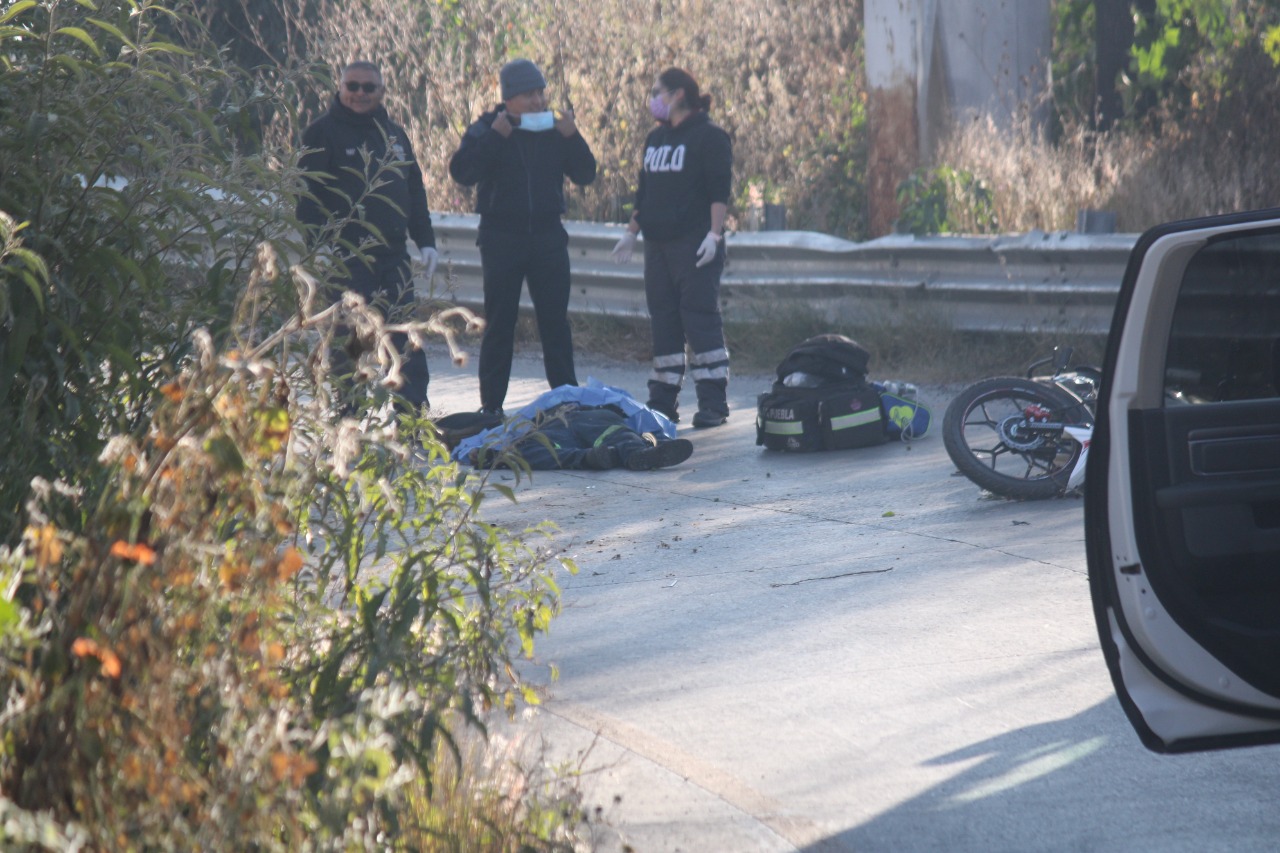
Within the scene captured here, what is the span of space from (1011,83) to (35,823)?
13148mm

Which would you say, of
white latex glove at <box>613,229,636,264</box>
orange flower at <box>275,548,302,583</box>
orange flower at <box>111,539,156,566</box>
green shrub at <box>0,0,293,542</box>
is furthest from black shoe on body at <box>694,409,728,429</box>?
orange flower at <box>111,539,156,566</box>

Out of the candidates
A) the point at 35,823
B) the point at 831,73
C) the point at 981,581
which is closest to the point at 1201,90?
the point at 831,73

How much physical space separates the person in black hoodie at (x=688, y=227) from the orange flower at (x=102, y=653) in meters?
7.32

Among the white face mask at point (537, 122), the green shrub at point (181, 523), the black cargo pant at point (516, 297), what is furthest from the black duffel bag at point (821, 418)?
the green shrub at point (181, 523)

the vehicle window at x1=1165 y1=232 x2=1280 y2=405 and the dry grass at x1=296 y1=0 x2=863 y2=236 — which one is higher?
the dry grass at x1=296 y1=0 x2=863 y2=236

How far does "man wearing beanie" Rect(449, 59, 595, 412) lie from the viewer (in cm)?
939

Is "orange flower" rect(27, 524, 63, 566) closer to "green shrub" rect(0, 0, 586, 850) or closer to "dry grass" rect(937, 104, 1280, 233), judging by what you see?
"green shrub" rect(0, 0, 586, 850)

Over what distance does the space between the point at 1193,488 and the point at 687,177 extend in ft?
20.3

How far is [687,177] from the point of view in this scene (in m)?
9.50

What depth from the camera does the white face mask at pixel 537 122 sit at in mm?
9445

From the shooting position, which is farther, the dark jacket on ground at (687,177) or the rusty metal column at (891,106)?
the rusty metal column at (891,106)

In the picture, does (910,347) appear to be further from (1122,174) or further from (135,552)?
(135,552)

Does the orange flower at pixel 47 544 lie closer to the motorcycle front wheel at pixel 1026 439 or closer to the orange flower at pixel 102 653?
the orange flower at pixel 102 653

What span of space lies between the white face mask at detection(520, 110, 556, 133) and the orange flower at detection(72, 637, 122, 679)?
751cm
